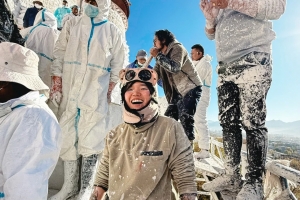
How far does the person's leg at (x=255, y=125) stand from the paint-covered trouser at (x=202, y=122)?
9.03ft

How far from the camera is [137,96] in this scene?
5.91ft

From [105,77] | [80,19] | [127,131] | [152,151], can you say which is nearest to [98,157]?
[105,77]

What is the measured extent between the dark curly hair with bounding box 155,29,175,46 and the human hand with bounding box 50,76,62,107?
4.26 feet

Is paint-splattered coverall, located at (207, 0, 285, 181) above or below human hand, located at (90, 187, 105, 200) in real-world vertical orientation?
above

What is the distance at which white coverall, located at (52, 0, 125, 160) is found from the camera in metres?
2.79

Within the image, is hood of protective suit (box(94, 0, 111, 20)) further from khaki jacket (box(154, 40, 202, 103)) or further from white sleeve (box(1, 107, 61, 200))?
white sleeve (box(1, 107, 61, 200))

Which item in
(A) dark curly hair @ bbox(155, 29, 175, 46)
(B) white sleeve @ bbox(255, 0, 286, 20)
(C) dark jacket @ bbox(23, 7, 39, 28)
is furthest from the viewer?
(C) dark jacket @ bbox(23, 7, 39, 28)

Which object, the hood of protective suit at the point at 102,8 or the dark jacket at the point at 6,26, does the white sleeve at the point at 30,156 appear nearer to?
the dark jacket at the point at 6,26

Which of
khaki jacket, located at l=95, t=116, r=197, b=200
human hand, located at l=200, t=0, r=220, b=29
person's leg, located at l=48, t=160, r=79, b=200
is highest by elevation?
human hand, located at l=200, t=0, r=220, b=29

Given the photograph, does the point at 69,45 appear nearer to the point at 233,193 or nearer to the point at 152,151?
the point at 152,151

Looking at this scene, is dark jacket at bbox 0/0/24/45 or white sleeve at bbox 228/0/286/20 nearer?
white sleeve at bbox 228/0/286/20

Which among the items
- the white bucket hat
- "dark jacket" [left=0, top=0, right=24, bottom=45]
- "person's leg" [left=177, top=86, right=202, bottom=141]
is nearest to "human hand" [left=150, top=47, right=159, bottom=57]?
"person's leg" [left=177, top=86, right=202, bottom=141]

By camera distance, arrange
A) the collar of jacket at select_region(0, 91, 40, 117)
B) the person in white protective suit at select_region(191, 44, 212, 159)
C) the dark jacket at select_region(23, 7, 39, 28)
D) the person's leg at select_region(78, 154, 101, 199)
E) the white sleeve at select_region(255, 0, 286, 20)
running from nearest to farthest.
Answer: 1. the collar of jacket at select_region(0, 91, 40, 117)
2. the white sleeve at select_region(255, 0, 286, 20)
3. the person's leg at select_region(78, 154, 101, 199)
4. the person in white protective suit at select_region(191, 44, 212, 159)
5. the dark jacket at select_region(23, 7, 39, 28)

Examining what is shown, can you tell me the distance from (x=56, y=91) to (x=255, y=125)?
2138 millimetres
